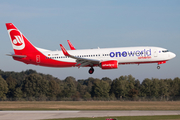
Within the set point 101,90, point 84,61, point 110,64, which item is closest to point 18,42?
point 84,61

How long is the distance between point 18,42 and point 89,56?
15.5 metres

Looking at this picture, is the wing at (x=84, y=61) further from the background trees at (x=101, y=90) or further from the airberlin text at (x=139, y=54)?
the background trees at (x=101, y=90)

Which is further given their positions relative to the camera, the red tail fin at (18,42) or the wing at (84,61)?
the red tail fin at (18,42)

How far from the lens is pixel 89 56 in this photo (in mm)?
53031

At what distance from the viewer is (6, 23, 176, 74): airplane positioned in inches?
2014

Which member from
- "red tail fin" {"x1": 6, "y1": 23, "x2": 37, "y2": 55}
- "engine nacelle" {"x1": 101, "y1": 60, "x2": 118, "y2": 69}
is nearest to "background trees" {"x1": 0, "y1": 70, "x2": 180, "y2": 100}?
"red tail fin" {"x1": 6, "y1": 23, "x2": 37, "y2": 55}

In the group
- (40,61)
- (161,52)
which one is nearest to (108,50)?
(161,52)

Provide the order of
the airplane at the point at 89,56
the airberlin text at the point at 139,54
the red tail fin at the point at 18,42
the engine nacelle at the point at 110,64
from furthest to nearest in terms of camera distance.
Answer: the red tail fin at the point at 18,42
the airplane at the point at 89,56
the airberlin text at the point at 139,54
the engine nacelle at the point at 110,64

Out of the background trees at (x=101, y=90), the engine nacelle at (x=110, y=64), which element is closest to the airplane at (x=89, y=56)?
the engine nacelle at (x=110, y=64)

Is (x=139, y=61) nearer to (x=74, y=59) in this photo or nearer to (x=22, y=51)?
(x=74, y=59)

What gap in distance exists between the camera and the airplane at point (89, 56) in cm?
5116

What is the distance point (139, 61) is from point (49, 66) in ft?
56.2

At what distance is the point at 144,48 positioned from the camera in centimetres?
5162

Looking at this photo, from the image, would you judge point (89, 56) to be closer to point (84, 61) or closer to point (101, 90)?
point (84, 61)
